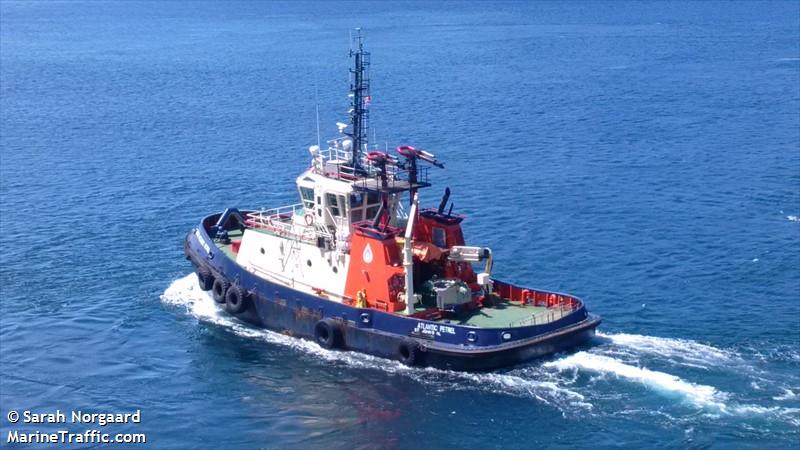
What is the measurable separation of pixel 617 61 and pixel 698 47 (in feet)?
47.7

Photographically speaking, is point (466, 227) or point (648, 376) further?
point (466, 227)

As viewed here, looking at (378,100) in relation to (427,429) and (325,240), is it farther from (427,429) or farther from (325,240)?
(427,429)

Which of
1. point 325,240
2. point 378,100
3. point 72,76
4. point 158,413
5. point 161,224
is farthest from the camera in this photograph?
point 72,76

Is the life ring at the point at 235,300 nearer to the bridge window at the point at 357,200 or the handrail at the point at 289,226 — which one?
the handrail at the point at 289,226

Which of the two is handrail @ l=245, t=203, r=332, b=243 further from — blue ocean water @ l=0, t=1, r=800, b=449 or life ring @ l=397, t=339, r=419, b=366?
life ring @ l=397, t=339, r=419, b=366

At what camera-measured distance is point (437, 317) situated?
116 ft

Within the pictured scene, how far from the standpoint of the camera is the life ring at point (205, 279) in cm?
4134

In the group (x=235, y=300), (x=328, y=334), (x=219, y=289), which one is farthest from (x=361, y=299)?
(x=219, y=289)

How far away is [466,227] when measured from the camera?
164ft

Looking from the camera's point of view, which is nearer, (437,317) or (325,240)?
(437,317)

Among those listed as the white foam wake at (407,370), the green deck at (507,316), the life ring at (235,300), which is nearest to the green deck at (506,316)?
the green deck at (507,316)

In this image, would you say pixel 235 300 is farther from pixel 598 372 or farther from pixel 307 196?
pixel 598 372

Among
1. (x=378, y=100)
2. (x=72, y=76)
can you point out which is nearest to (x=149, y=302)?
(x=378, y=100)

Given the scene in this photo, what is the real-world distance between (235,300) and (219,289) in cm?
119
